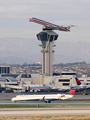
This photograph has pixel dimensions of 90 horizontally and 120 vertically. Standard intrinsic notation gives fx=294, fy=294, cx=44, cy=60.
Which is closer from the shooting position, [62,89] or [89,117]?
[89,117]

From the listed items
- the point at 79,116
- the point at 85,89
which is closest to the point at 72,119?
the point at 79,116

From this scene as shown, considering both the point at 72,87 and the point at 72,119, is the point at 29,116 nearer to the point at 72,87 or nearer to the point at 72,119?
the point at 72,119

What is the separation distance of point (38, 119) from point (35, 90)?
11347 centimetres

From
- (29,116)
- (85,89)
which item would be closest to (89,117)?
(29,116)

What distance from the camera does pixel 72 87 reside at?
16700cm

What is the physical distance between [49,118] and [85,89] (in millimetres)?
124995

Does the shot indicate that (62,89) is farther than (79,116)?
Yes

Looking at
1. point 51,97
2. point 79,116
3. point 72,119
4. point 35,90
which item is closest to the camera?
point 72,119

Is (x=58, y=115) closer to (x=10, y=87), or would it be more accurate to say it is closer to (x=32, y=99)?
(x=32, y=99)

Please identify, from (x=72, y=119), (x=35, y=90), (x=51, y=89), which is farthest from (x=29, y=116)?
(x=51, y=89)

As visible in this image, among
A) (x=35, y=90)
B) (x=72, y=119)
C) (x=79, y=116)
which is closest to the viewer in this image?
(x=72, y=119)

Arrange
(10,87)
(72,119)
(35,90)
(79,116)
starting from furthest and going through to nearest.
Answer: (10,87) → (35,90) → (79,116) → (72,119)

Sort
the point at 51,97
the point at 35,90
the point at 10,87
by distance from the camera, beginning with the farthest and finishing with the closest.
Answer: the point at 10,87 < the point at 35,90 < the point at 51,97

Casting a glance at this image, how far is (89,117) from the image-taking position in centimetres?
5112
